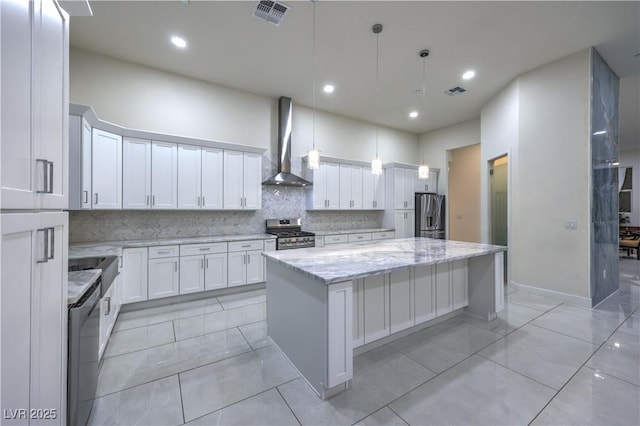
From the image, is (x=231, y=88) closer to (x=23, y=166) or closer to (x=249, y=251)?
(x=249, y=251)

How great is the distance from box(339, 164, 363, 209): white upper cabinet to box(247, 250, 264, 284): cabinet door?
7.10 ft

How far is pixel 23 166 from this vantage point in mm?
1000

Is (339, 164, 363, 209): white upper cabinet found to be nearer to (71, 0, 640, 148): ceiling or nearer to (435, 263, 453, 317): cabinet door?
(71, 0, 640, 148): ceiling

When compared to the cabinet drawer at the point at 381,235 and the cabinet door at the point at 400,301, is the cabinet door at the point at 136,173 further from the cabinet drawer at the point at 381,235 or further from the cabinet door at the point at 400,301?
the cabinet drawer at the point at 381,235

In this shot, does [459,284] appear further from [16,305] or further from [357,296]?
[16,305]

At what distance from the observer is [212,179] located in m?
4.17

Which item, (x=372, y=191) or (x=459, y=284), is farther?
(x=372, y=191)

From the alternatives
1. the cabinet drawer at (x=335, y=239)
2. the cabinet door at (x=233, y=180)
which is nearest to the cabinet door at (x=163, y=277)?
the cabinet door at (x=233, y=180)

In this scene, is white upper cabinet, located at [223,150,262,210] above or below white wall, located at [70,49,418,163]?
below

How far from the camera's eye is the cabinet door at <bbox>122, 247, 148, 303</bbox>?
10.8 ft

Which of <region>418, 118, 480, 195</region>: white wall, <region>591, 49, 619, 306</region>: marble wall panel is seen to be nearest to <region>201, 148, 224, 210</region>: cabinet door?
<region>418, 118, 480, 195</region>: white wall

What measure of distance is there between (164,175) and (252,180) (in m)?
1.33

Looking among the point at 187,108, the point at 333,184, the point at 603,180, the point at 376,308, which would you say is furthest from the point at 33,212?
the point at 603,180

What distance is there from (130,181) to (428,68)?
4.71 metres
